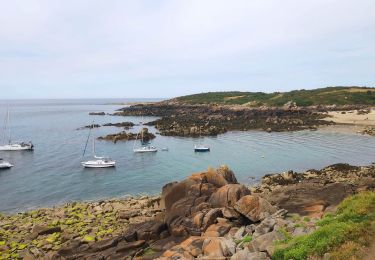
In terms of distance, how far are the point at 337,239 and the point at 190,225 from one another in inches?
509

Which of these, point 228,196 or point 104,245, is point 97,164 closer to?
A: point 104,245

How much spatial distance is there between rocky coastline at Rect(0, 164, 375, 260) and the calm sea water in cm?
1178

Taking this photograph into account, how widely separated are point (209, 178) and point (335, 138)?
70.2 meters

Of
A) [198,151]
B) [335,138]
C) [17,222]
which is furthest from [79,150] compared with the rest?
[335,138]

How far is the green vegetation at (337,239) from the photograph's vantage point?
1622cm

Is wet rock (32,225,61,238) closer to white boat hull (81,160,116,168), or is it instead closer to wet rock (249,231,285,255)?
wet rock (249,231,285,255)

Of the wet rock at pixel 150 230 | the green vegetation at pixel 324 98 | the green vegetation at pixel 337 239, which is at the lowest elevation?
the wet rock at pixel 150 230

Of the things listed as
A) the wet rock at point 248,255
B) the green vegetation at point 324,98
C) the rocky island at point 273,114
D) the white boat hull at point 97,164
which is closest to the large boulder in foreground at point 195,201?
the wet rock at point 248,255

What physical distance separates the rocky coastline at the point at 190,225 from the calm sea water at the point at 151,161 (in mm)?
11776

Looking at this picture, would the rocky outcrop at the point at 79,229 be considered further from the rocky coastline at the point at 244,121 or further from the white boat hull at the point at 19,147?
the rocky coastline at the point at 244,121

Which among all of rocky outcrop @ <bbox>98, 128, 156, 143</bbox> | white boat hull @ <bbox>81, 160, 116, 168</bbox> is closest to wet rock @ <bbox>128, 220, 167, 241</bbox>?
white boat hull @ <bbox>81, 160, 116, 168</bbox>

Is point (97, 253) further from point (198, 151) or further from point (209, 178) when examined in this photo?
point (198, 151)

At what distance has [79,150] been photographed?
8631 cm

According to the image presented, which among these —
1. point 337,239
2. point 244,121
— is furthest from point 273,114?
point 337,239
